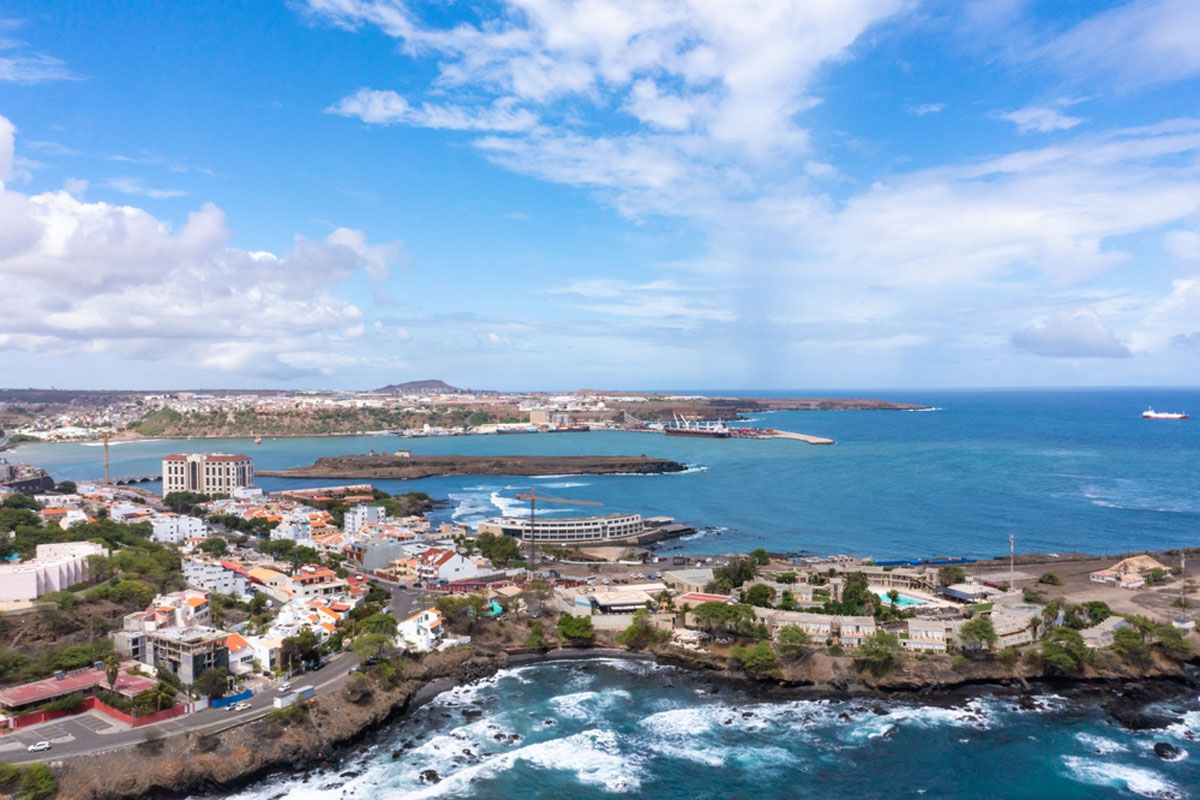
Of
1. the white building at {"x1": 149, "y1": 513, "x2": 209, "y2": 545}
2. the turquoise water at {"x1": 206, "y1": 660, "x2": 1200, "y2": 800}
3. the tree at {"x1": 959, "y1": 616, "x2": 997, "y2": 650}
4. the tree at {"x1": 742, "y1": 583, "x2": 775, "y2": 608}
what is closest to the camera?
the turquoise water at {"x1": 206, "y1": 660, "x2": 1200, "y2": 800}

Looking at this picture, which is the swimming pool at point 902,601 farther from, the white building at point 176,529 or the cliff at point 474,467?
the cliff at point 474,467

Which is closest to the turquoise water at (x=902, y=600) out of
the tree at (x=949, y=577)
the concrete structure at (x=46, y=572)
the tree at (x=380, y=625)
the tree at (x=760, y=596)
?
the tree at (x=949, y=577)

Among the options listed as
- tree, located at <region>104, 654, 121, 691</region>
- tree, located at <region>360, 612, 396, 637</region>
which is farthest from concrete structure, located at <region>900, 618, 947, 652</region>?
tree, located at <region>104, 654, 121, 691</region>

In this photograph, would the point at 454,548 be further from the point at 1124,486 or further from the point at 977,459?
the point at 977,459

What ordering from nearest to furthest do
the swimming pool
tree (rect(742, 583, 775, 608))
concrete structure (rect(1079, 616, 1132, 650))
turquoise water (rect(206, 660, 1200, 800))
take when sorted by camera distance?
turquoise water (rect(206, 660, 1200, 800)), concrete structure (rect(1079, 616, 1132, 650)), tree (rect(742, 583, 775, 608)), the swimming pool

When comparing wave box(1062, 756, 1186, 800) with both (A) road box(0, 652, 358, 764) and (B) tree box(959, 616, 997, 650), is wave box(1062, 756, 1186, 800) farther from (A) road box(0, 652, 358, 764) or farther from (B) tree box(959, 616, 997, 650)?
(A) road box(0, 652, 358, 764)

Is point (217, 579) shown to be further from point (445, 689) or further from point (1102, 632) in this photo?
point (1102, 632)

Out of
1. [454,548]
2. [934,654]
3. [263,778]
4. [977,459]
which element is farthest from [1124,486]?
[263,778]
